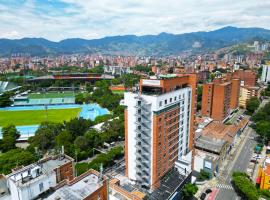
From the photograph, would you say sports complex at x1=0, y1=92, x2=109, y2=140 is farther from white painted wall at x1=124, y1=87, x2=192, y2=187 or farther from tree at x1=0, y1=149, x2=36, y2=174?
white painted wall at x1=124, y1=87, x2=192, y2=187

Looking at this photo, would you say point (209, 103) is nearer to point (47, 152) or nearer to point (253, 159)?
point (253, 159)

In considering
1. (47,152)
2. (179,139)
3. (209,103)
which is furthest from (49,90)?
(179,139)

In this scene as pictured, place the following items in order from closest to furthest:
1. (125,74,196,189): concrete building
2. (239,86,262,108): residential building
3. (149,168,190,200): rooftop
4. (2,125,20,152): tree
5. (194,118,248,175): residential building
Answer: (125,74,196,189): concrete building < (149,168,190,200): rooftop < (194,118,248,175): residential building < (2,125,20,152): tree < (239,86,262,108): residential building

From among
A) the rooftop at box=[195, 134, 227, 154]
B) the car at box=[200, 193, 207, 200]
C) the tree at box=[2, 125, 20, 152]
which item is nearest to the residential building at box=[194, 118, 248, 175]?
the rooftop at box=[195, 134, 227, 154]

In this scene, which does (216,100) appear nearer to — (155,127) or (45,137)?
(155,127)

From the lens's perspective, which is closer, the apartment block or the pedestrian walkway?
the pedestrian walkway

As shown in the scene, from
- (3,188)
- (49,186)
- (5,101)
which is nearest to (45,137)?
(3,188)
